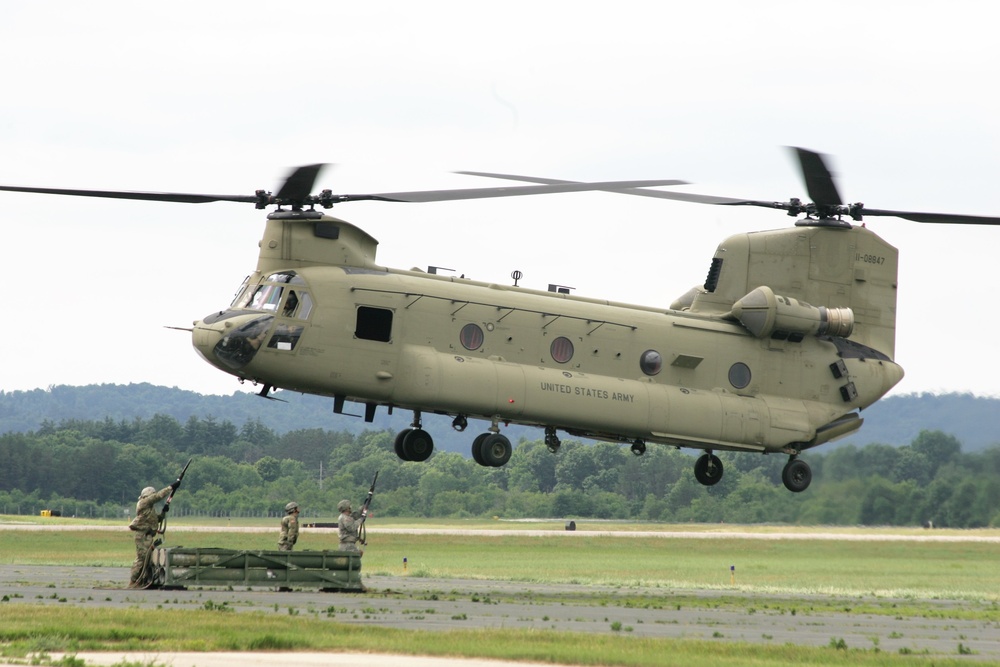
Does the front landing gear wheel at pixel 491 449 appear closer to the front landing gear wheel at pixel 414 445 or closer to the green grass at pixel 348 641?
the front landing gear wheel at pixel 414 445

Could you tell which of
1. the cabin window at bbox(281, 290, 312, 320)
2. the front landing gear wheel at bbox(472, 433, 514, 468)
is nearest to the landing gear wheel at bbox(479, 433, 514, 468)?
the front landing gear wheel at bbox(472, 433, 514, 468)

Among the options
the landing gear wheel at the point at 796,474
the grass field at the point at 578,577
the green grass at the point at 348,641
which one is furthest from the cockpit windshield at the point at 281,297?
the landing gear wheel at the point at 796,474

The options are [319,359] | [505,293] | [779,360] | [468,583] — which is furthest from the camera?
[468,583]

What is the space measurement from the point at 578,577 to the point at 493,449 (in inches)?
573

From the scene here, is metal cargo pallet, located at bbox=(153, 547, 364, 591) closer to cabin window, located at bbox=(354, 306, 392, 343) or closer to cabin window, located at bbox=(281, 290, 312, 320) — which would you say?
cabin window, located at bbox=(354, 306, 392, 343)

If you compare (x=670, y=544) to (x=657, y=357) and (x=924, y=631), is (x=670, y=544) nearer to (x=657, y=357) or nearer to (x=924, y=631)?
(x=657, y=357)

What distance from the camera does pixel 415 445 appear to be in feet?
97.6

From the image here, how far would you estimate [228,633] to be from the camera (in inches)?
788

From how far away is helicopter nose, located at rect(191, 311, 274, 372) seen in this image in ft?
89.3

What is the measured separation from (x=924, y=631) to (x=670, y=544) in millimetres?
36915

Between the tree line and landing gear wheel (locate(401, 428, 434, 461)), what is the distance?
51.0ft

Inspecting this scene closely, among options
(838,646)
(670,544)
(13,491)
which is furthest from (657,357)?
(13,491)

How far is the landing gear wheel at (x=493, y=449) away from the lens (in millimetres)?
29234

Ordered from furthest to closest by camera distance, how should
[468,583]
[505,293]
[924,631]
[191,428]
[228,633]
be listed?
[191,428] → [468,583] → [505,293] → [924,631] → [228,633]
